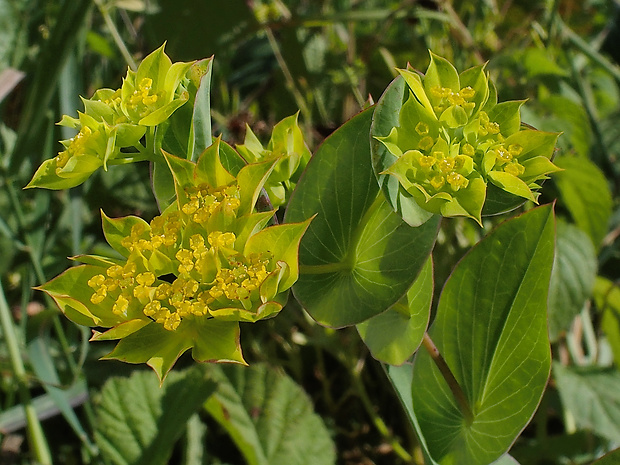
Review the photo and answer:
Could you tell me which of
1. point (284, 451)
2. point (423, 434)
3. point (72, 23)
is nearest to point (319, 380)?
point (284, 451)

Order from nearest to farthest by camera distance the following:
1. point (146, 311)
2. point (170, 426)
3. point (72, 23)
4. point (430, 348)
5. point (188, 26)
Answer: point (146, 311), point (430, 348), point (170, 426), point (72, 23), point (188, 26)

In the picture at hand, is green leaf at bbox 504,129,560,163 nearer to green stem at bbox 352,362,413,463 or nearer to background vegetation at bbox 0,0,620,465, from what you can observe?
background vegetation at bbox 0,0,620,465

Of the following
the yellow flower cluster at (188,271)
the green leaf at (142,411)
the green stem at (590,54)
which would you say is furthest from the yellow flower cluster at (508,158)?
the green stem at (590,54)

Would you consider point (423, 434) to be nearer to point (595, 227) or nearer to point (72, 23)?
point (595, 227)

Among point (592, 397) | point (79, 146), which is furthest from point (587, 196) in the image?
point (79, 146)

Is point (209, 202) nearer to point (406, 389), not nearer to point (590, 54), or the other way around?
point (406, 389)

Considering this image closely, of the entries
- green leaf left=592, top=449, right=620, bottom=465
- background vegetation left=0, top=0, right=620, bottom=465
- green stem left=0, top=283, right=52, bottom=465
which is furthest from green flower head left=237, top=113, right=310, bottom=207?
green stem left=0, top=283, right=52, bottom=465

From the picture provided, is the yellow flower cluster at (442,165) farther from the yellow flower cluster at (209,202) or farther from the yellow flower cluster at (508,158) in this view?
the yellow flower cluster at (209,202)
